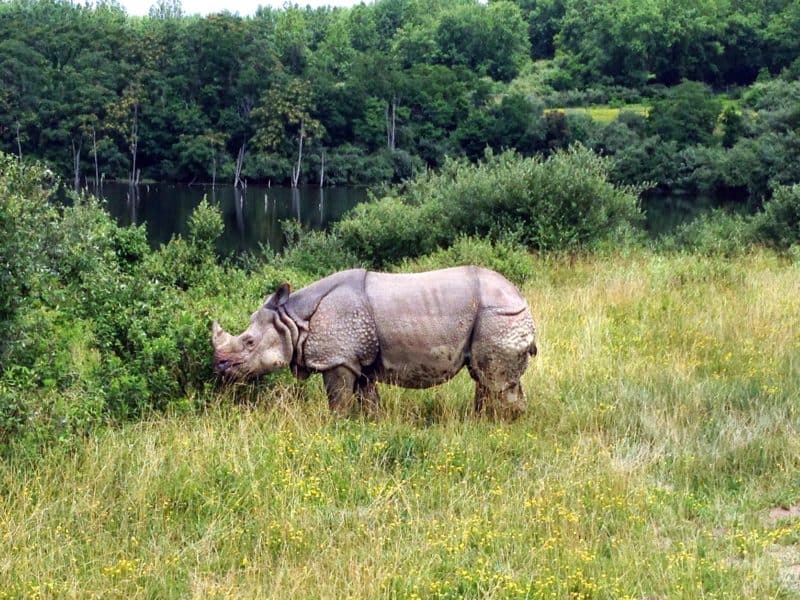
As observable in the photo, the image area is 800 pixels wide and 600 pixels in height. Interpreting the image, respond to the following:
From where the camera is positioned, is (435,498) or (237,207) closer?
(435,498)

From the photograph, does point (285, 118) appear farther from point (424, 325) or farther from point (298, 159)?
point (424, 325)

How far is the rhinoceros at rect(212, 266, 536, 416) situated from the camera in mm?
7645

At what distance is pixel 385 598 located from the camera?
16.1 feet

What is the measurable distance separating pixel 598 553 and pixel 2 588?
341 centimetres

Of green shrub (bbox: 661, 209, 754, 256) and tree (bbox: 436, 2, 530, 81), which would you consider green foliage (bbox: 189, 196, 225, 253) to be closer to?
green shrub (bbox: 661, 209, 754, 256)

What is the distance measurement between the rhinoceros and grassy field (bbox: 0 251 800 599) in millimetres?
351

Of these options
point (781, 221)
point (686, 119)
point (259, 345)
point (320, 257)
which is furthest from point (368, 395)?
point (686, 119)

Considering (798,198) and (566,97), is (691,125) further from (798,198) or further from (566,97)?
(798,198)

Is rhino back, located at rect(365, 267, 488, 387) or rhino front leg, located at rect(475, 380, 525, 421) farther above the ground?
rhino back, located at rect(365, 267, 488, 387)

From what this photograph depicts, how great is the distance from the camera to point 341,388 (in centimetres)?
776

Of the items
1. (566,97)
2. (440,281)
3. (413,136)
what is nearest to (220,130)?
(413,136)

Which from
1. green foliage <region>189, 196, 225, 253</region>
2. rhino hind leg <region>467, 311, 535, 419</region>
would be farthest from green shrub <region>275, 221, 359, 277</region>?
rhino hind leg <region>467, 311, 535, 419</region>

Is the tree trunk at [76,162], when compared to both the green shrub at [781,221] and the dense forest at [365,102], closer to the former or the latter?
the dense forest at [365,102]

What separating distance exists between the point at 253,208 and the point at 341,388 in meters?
61.1
